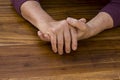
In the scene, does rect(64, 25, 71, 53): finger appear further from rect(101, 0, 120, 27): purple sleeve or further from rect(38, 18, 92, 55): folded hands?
rect(101, 0, 120, 27): purple sleeve

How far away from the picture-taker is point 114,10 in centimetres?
86

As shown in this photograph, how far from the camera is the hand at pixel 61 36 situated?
0.73 m

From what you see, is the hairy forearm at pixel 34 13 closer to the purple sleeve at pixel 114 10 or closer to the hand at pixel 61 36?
the hand at pixel 61 36

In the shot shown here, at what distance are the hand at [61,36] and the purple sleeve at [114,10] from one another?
0.17m

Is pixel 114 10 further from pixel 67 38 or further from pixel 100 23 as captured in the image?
pixel 67 38

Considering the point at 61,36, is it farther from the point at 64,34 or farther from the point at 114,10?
the point at 114,10

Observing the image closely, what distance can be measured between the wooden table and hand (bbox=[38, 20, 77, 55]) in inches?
A: 1.2

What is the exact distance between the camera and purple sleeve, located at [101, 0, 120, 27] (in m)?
0.85

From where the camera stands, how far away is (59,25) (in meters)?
0.74

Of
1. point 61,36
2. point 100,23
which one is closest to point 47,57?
point 61,36

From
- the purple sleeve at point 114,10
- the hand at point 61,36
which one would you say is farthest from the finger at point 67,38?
the purple sleeve at point 114,10

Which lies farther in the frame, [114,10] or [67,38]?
[114,10]

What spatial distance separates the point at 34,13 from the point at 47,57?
16 centimetres

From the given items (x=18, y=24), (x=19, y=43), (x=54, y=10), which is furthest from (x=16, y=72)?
(x=54, y=10)
